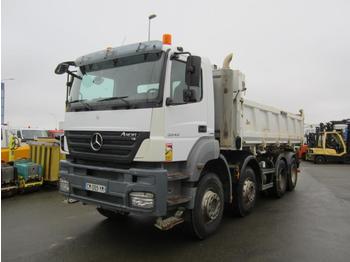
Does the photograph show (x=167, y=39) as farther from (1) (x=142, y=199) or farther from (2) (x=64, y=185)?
(2) (x=64, y=185)

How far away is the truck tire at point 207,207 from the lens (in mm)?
4715

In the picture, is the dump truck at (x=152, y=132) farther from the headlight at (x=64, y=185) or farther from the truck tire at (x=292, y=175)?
the truck tire at (x=292, y=175)

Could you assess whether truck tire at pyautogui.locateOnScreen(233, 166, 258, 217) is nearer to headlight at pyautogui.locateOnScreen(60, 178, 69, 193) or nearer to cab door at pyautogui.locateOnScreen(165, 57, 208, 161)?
cab door at pyautogui.locateOnScreen(165, 57, 208, 161)

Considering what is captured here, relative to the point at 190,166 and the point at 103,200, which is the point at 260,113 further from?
the point at 103,200

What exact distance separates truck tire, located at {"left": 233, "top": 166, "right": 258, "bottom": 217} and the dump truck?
62 cm

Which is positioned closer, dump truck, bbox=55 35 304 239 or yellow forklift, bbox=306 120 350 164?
dump truck, bbox=55 35 304 239

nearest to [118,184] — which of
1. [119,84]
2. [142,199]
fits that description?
[142,199]

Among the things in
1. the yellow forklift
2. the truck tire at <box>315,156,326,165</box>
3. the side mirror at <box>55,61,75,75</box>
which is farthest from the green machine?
the truck tire at <box>315,156,326,165</box>

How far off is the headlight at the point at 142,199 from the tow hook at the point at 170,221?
40 centimetres

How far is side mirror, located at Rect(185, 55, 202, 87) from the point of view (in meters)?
4.20

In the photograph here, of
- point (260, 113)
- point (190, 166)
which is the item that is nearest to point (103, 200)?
point (190, 166)

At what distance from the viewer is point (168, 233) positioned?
5285 millimetres

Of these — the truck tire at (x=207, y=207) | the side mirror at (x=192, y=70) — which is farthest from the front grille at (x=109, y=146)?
the truck tire at (x=207, y=207)

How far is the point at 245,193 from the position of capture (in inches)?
247
